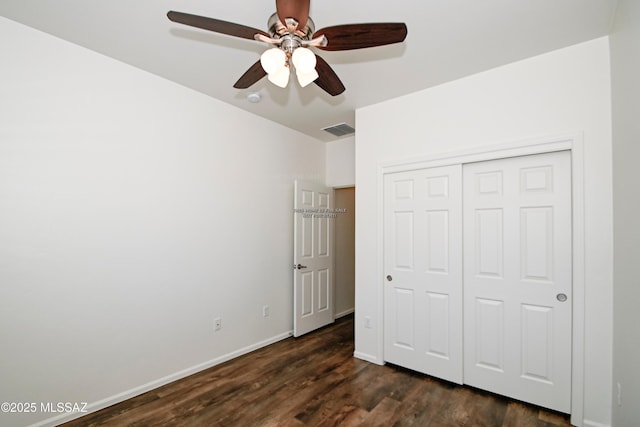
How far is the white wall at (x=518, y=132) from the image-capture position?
6.88 ft

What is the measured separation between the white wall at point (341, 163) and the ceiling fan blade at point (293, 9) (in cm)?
294

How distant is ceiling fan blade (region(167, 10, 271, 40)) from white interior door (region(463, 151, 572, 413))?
7.10 feet

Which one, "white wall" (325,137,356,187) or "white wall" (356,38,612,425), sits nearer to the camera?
"white wall" (356,38,612,425)

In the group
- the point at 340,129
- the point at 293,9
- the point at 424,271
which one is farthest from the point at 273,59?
the point at 340,129

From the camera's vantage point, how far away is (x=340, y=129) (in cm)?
402

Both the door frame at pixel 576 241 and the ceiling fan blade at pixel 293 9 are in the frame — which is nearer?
the ceiling fan blade at pixel 293 9

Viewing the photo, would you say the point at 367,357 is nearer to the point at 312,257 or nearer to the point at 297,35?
the point at 312,257

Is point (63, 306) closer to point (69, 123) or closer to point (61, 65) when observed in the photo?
point (69, 123)

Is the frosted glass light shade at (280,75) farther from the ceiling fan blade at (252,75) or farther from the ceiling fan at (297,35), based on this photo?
the ceiling fan blade at (252,75)

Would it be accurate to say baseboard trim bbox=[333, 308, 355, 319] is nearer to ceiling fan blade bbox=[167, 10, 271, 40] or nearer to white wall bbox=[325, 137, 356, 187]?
white wall bbox=[325, 137, 356, 187]

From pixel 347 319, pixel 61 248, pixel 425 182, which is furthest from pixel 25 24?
pixel 347 319

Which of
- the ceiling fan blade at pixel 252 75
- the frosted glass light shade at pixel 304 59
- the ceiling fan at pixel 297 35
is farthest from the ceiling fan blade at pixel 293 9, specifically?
the ceiling fan blade at pixel 252 75

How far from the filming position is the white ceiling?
72.9 inches

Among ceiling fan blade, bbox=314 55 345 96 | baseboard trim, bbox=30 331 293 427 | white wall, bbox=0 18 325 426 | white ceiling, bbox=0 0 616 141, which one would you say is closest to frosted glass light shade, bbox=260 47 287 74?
ceiling fan blade, bbox=314 55 345 96
